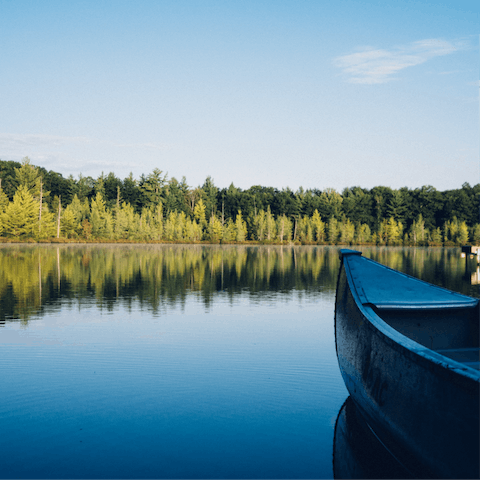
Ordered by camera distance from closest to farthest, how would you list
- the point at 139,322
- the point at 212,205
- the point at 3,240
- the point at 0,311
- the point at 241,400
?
1. the point at 241,400
2. the point at 139,322
3. the point at 0,311
4. the point at 3,240
5. the point at 212,205

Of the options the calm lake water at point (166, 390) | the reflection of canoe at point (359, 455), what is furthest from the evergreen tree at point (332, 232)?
the reflection of canoe at point (359, 455)

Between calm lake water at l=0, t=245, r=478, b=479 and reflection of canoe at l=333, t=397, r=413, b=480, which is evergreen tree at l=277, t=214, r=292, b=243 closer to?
calm lake water at l=0, t=245, r=478, b=479

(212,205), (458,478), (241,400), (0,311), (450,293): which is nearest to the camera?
(458,478)

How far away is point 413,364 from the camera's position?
14.3 ft

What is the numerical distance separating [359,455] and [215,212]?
107097 millimetres

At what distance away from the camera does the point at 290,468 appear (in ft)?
17.3

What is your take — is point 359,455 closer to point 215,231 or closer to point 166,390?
point 166,390

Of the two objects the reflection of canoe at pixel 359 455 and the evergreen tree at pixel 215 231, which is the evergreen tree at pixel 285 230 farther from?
the reflection of canoe at pixel 359 455

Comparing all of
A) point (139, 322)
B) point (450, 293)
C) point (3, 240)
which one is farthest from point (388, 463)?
point (3, 240)

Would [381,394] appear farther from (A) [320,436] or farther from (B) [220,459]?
(B) [220,459]

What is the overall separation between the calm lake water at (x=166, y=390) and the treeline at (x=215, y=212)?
6457 cm

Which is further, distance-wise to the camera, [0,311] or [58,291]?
[58,291]

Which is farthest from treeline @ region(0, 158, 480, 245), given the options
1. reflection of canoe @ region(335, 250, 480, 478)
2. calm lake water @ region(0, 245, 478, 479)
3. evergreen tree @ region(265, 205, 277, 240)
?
reflection of canoe @ region(335, 250, 480, 478)

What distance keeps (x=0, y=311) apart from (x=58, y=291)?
4587 millimetres
